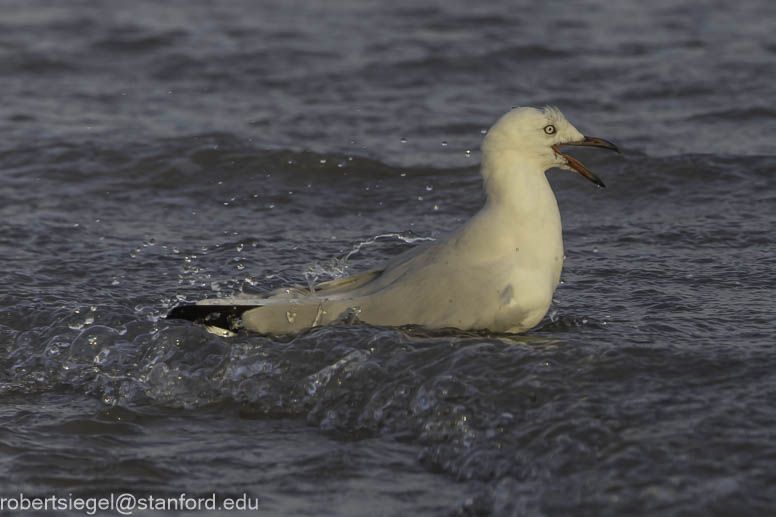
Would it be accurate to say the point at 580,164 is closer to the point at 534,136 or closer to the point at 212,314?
the point at 534,136

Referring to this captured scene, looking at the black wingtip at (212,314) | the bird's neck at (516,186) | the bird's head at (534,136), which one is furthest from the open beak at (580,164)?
the black wingtip at (212,314)

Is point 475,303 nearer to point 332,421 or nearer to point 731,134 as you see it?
point 332,421

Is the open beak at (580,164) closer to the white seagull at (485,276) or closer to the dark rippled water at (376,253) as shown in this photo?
the white seagull at (485,276)

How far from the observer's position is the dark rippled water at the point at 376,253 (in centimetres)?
381

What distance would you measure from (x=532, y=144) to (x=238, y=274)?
193 centimetres

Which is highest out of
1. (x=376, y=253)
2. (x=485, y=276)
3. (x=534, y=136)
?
(x=534, y=136)

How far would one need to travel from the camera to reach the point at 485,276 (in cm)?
Result: 459

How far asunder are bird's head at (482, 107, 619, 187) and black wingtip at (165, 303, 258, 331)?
1.24 meters

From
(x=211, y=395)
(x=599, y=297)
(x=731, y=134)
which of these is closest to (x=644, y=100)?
(x=731, y=134)

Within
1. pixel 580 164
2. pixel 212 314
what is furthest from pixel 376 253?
pixel 212 314

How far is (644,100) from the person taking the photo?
9.34 metres

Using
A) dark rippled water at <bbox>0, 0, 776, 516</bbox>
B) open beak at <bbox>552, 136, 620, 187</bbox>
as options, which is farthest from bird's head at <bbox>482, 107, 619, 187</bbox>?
dark rippled water at <bbox>0, 0, 776, 516</bbox>

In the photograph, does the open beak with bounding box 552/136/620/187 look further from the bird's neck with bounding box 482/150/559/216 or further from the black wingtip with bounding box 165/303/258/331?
the black wingtip with bounding box 165/303/258/331

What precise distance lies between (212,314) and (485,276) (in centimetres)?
113
